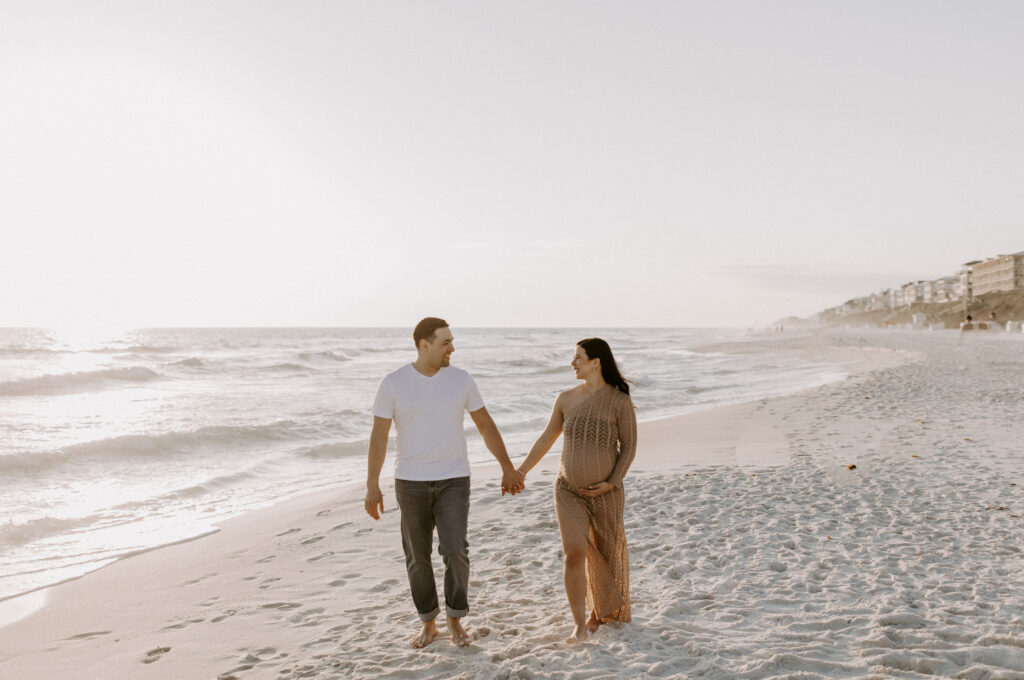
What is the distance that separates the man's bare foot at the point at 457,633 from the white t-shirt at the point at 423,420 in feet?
3.06

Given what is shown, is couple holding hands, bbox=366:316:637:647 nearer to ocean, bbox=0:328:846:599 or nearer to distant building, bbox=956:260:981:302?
ocean, bbox=0:328:846:599

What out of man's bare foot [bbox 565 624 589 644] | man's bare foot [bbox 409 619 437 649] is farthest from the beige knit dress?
man's bare foot [bbox 409 619 437 649]

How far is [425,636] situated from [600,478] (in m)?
1.46

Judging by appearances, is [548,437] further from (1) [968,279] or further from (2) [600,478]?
(1) [968,279]

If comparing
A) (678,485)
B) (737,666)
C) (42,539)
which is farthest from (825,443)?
(42,539)

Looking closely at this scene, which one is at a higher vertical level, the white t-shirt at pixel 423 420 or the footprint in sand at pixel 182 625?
the white t-shirt at pixel 423 420

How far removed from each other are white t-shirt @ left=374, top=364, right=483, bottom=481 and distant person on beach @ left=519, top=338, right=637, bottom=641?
1.62 ft

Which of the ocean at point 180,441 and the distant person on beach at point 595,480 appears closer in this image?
the distant person on beach at point 595,480

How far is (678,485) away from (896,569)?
3219 millimetres

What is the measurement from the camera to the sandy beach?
3.90 m

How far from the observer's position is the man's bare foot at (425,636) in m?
4.19

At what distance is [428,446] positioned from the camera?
398 centimetres

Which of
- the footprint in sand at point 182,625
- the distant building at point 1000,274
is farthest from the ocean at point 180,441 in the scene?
the distant building at point 1000,274

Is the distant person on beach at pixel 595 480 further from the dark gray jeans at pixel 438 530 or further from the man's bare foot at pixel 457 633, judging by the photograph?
the man's bare foot at pixel 457 633
